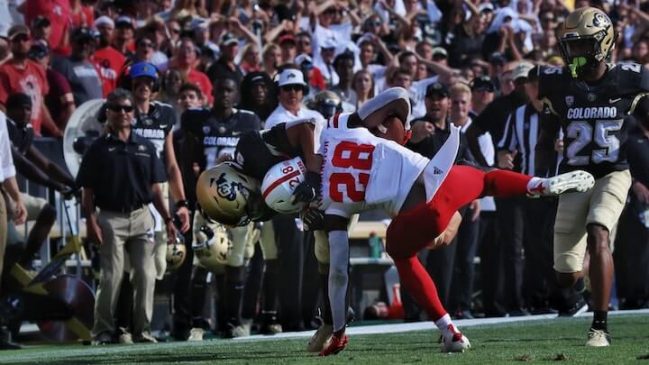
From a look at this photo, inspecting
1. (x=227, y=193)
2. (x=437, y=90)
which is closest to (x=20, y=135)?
(x=437, y=90)

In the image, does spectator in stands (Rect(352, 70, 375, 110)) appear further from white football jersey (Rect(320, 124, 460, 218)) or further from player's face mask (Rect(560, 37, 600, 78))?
white football jersey (Rect(320, 124, 460, 218))

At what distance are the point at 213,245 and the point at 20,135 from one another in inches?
71.7

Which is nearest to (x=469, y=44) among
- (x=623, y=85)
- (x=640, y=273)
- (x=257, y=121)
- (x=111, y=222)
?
(x=640, y=273)

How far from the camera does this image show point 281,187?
8.44m

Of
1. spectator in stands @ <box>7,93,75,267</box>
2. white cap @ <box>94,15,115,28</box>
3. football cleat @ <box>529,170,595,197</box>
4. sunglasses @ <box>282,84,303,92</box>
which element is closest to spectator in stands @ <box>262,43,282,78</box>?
white cap @ <box>94,15,115,28</box>

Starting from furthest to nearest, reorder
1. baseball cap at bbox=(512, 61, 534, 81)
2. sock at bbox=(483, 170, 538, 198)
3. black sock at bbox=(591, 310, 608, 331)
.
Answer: baseball cap at bbox=(512, 61, 534, 81) → black sock at bbox=(591, 310, 608, 331) → sock at bbox=(483, 170, 538, 198)

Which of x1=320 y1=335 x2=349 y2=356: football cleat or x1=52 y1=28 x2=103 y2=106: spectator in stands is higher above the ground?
x1=52 y1=28 x2=103 y2=106: spectator in stands

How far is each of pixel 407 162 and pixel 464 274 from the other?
213 inches

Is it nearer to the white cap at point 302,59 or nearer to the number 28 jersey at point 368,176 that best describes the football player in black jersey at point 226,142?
the white cap at point 302,59

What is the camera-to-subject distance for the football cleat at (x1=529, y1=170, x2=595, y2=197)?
843 cm

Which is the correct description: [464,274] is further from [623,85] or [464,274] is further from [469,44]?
[469,44]

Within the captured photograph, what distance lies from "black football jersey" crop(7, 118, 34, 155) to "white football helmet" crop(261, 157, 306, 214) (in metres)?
4.47

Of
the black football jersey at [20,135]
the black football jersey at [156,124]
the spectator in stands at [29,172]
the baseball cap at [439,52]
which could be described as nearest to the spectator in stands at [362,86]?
the baseball cap at [439,52]

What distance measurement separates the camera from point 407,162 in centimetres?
861
